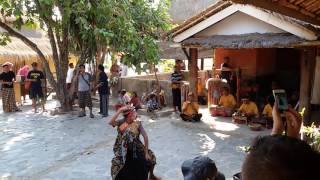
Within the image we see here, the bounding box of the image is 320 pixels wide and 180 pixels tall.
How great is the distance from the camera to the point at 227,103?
11.5m

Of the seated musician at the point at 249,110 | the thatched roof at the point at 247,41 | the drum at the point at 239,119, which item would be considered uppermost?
the thatched roof at the point at 247,41

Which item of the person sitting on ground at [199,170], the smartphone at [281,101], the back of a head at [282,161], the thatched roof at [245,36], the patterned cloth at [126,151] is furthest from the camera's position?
the thatched roof at [245,36]

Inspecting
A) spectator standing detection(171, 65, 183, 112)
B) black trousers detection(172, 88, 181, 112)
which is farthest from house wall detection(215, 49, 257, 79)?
black trousers detection(172, 88, 181, 112)

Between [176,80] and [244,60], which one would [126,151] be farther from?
[244,60]

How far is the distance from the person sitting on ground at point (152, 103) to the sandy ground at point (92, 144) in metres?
0.39

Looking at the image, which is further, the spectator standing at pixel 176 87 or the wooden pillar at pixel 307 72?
the spectator standing at pixel 176 87

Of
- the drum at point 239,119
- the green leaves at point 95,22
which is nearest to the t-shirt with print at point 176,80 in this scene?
the green leaves at point 95,22

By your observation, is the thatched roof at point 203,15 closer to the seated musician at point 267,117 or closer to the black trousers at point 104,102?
the seated musician at point 267,117

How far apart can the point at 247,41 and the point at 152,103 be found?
4.48m

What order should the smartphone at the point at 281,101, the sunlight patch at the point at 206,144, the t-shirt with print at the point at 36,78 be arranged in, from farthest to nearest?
the t-shirt with print at the point at 36,78, the sunlight patch at the point at 206,144, the smartphone at the point at 281,101

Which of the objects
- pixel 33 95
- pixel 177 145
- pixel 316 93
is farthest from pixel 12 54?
pixel 316 93

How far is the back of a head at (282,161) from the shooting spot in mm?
954

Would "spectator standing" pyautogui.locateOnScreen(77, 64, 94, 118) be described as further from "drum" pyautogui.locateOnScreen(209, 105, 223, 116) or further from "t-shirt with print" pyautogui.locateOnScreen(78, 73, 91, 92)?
"drum" pyautogui.locateOnScreen(209, 105, 223, 116)

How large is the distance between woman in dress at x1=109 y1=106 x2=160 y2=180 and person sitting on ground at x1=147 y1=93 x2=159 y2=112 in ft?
23.7
